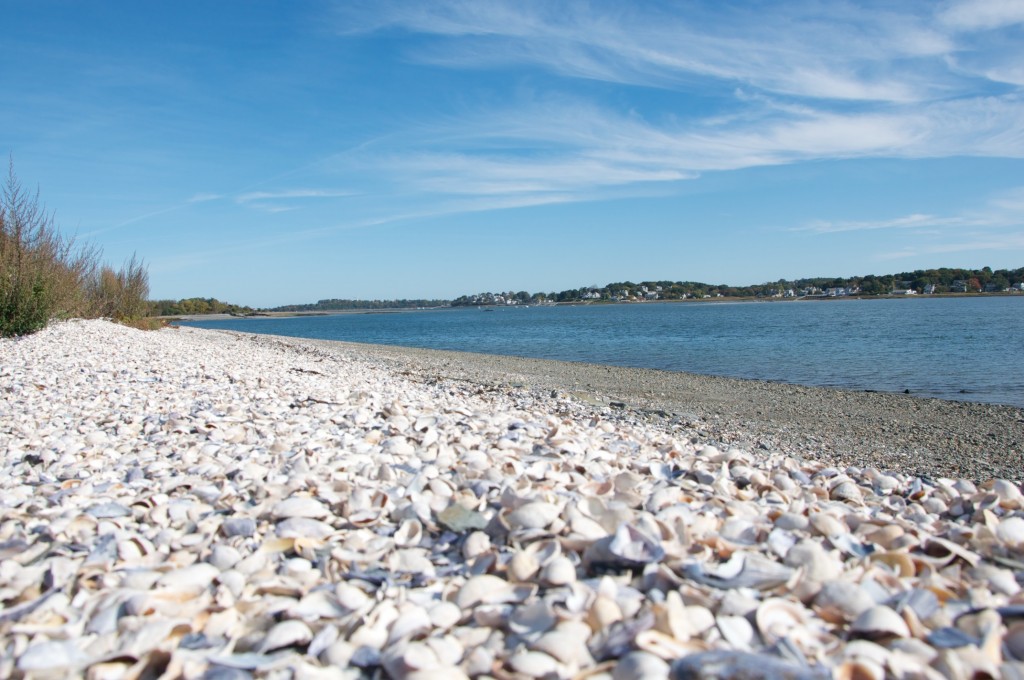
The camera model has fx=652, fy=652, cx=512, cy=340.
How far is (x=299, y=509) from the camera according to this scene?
308 cm

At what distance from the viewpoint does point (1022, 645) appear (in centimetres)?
197

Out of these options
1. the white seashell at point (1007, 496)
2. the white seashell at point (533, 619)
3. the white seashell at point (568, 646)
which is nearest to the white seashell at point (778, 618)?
the white seashell at point (568, 646)

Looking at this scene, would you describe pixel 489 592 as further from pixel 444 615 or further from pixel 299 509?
pixel 299 509

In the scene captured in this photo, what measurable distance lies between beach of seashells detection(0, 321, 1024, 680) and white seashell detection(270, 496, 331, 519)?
1 centimetres

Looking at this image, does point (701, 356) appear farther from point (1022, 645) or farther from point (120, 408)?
point (1022, 645)

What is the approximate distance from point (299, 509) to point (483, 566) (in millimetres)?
1044

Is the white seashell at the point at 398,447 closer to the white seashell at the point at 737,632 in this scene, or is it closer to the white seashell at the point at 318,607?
the white seashell at the point at 318,607

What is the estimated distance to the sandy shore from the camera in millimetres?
8367

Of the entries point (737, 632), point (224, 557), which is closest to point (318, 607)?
point (224, 557)

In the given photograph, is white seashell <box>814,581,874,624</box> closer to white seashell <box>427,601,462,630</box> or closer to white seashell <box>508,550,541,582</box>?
white seashell <box>508,550,541,582</box>

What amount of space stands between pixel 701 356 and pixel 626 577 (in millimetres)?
22735

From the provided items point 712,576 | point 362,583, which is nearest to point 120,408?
point 362,583

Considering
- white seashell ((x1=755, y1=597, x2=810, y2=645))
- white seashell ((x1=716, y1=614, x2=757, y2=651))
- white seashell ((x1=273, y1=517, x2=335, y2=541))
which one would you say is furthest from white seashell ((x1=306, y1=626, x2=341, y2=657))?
white seashell ((x1=755, y1=597, x2=810, y2=645))

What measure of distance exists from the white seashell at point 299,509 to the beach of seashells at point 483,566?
0.04 feet
